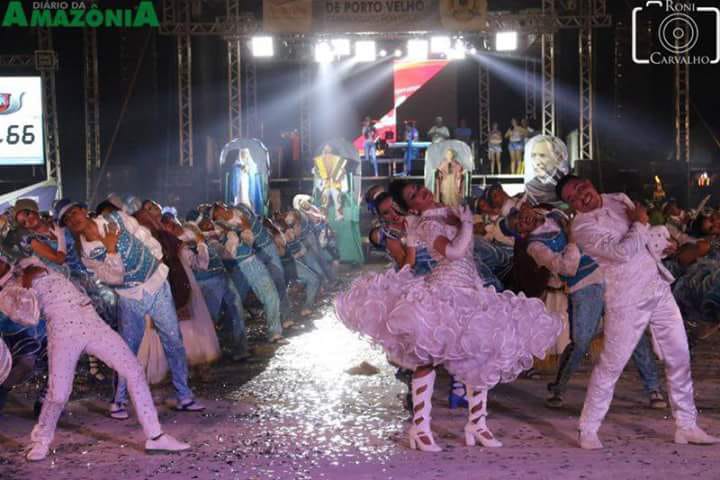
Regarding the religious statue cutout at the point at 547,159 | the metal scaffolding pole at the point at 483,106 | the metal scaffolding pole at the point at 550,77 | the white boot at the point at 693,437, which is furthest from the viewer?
the metal scaffolding pole at the point at 483,106

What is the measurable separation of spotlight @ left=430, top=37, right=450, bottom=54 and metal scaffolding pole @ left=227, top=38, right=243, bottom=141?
4598 mm

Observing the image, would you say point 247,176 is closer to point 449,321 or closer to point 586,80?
point 586,80

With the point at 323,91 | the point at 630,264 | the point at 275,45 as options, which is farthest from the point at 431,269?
the point at 323,91

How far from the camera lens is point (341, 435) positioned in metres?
7.16

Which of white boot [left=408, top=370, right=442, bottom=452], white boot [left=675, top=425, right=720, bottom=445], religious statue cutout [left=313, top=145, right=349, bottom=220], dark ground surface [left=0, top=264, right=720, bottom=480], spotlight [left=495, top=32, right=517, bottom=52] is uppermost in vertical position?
spotlight [left=495, top=32, right=517, bottom=52]

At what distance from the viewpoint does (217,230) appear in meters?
10.8

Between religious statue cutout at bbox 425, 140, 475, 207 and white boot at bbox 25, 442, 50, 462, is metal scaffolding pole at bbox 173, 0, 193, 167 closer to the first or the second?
religious statue cutout at bbox 425, 140, 475, 207

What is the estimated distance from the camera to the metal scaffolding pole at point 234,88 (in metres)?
25.1

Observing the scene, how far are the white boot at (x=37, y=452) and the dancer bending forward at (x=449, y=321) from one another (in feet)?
6.61

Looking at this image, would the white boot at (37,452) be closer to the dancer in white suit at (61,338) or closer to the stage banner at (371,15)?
the dancer in white suit at (61,338)

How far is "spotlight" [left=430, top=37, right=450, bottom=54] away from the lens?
25297 millimetres

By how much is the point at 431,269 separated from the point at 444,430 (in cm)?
110

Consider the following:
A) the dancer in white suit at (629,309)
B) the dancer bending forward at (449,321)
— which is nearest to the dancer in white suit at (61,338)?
the dancer bending forward at (449,321)

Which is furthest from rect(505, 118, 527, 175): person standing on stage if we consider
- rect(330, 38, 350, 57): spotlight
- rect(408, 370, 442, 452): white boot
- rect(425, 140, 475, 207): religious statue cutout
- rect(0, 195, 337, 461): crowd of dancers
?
rect(408, 370, 442, 452): white boot
